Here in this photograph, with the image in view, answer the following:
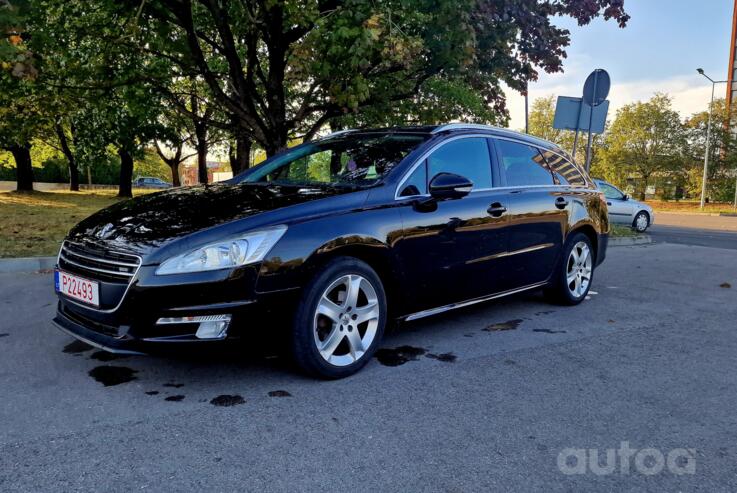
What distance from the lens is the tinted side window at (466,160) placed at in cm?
405

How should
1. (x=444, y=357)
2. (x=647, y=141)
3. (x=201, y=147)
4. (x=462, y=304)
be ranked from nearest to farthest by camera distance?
(x=444, y=357)
(x=462, y=304)
(x=201, y=147)
(x=647, y=141)

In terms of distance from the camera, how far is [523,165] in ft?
16.0

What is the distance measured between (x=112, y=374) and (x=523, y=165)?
3.64 m

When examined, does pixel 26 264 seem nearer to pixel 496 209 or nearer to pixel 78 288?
pixel 78 288

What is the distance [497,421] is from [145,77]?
10.7 m

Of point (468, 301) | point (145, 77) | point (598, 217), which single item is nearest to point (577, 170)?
point (598, 217)

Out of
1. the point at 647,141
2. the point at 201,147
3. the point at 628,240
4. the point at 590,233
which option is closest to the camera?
the point at 590,233

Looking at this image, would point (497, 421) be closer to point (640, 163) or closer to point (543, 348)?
point (543, 348)

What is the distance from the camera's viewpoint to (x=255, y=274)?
2.97m

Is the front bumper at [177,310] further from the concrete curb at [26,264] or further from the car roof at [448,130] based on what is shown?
the concrete curb at [26,264]

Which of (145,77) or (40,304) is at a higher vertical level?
(145,77)

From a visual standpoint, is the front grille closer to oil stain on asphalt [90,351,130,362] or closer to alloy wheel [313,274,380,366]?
oil stain on asphalt [90,351,130,362]

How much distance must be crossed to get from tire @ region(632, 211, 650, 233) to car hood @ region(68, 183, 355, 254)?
14.3 meters

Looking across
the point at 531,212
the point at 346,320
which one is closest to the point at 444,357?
the point at 346,320
